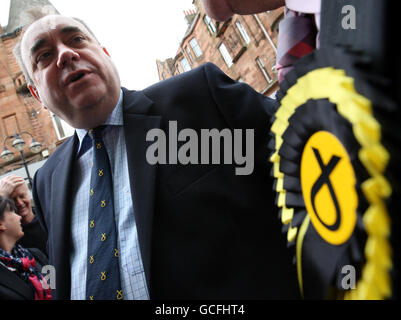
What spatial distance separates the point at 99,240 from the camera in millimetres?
1098

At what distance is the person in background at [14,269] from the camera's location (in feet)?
5.25

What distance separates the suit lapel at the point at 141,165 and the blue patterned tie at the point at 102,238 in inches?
5.1

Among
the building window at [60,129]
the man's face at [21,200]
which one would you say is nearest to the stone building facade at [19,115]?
the building window at [60,129]

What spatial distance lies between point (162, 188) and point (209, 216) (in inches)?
7.8

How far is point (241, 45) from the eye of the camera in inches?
480

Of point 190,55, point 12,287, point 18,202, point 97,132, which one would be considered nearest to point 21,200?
point 18,202

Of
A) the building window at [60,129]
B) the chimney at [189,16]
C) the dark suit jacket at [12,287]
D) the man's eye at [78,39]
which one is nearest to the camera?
the man's eye at [78,39]

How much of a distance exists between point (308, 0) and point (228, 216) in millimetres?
658

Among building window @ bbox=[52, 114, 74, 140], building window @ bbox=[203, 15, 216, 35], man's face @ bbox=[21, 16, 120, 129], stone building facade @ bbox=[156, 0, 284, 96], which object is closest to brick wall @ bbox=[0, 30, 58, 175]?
building window @ bbox=[52, 114, 74, 140]

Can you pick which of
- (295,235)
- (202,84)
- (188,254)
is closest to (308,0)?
(295,235)

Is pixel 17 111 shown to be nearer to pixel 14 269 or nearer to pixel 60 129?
pixel 60 129

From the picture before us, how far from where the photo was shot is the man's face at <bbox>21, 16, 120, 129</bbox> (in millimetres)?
1218

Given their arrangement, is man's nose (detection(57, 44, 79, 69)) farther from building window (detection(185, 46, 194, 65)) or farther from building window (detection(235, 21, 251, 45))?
building window (detection(185, 46, 194, 65))

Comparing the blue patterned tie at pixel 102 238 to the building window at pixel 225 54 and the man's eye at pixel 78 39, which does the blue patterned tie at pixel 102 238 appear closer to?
the man's eye at pixel 78 39
